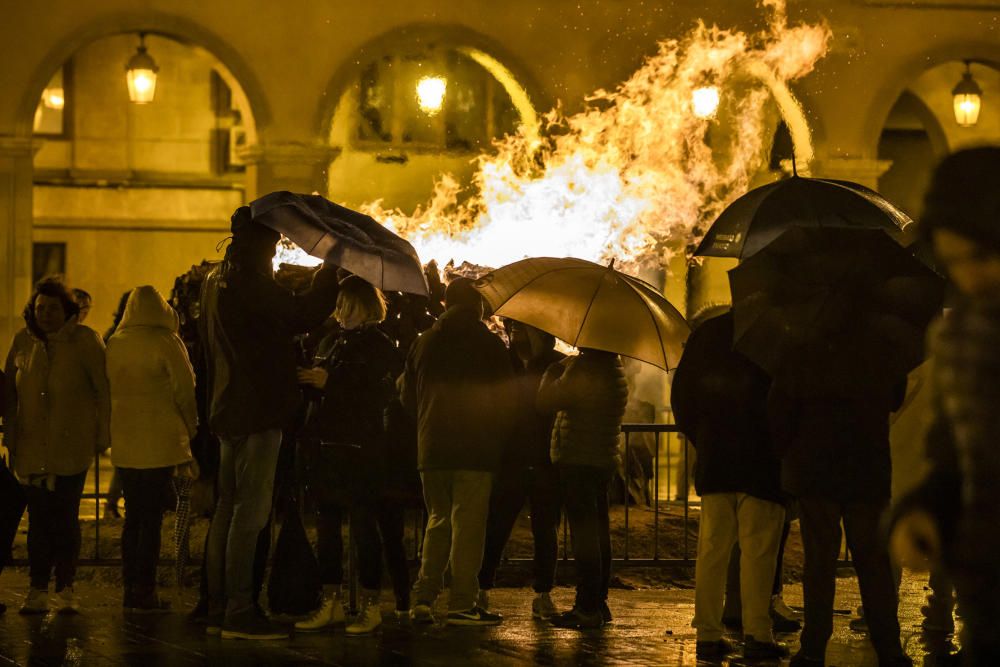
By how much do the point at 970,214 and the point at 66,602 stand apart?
686cm

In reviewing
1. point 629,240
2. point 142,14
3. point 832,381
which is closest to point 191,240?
point 142,14

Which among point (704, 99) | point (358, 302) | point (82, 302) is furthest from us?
point (704, 99)

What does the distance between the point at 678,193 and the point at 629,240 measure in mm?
1194

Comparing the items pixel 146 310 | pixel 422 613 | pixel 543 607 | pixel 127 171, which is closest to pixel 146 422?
pixel 146 310

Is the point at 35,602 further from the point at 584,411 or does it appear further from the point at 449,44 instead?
the point at 449,44

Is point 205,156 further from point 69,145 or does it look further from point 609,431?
point 609,431

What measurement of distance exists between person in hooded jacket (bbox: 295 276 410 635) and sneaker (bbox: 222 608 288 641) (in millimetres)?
444

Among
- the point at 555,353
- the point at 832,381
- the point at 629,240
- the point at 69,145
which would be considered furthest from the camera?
the point at 69,145

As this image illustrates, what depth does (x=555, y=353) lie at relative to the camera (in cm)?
1012

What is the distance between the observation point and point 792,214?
885cm

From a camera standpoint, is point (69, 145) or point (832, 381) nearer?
point (832, 381)

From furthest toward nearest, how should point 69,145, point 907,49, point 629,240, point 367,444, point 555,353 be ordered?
1. point 69,145
2. point 907,49
3. point 629,240
4. point 555,353
5. point 367,444

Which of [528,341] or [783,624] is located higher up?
[528,341]

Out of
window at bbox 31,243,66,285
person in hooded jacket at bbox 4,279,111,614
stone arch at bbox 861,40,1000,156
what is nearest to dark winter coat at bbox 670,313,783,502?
person in hooded jacket at bbox 4,279,111,614
